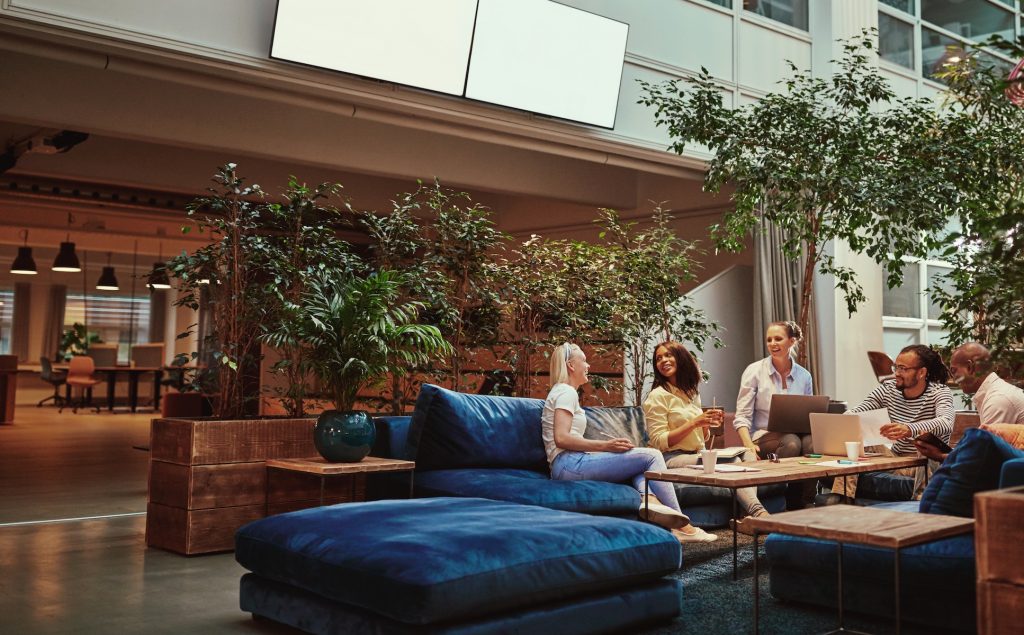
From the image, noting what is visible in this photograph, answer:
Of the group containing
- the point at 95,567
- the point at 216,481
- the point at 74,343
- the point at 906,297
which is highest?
the point at 906,297

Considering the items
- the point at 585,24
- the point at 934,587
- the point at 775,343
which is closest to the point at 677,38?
the point at 585,24

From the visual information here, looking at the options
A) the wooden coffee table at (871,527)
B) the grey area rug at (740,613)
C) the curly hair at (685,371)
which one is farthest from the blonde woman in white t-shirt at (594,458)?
the wooden coffee table at (871,527)

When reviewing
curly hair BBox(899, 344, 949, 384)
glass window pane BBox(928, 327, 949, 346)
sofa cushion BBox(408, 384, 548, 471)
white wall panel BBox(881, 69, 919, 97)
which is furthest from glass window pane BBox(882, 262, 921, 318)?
sofa cushion BBox(408, 384, 548, 471)

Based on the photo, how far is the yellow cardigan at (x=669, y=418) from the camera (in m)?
5.41

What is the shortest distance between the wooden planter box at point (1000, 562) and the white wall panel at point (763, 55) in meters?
6.77

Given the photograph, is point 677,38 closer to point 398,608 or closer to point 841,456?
point 841,456

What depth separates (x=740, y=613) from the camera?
3.64 metres

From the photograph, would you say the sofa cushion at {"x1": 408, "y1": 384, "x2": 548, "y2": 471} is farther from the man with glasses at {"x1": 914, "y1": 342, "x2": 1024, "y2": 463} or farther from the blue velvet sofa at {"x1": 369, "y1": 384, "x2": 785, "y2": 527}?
the man with glasses at {"x1": 914, "y1": 342, "x2": 1024, "y2": 463}

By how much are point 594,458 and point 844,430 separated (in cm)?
132

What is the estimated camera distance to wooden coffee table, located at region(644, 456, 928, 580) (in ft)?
13.3

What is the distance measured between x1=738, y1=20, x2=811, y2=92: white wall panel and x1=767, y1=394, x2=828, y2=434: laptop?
12.9 ft

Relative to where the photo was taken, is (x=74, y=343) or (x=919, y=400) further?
(x=74, y=343)

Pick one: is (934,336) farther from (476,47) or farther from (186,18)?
(186,18)

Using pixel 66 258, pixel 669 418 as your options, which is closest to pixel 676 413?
pixel 669 418
